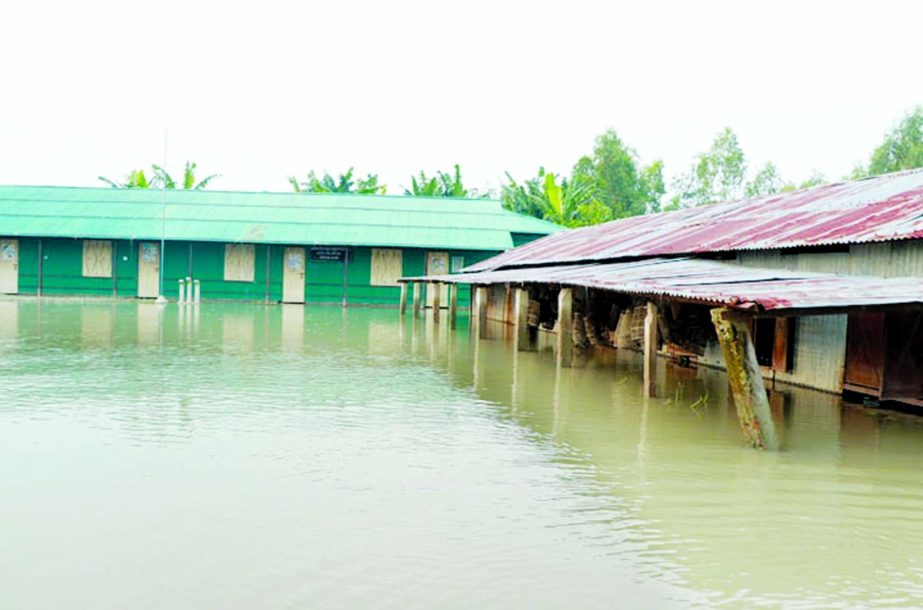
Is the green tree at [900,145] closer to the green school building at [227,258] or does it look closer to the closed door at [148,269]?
the green school building at [227,258]

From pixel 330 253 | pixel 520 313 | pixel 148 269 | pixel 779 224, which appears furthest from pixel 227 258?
pixel 779 224

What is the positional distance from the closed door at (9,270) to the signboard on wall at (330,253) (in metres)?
10.2

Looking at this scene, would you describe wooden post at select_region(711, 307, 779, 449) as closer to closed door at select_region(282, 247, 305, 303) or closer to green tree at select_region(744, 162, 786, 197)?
closed door at select_region(282, 247, 305, 303)

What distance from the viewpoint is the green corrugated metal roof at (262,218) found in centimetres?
3083

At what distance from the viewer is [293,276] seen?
32.2 m

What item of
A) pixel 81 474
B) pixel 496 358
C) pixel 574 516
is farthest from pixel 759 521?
pixel 496 358

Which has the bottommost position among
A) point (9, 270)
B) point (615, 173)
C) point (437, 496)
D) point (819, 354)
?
point (437, 496)

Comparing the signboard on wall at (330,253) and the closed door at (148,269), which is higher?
the signboard on wall at (330,253)

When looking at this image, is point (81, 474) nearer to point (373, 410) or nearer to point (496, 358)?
point (373, 410)

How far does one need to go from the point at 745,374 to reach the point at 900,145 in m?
50.6

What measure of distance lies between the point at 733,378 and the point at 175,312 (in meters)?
20.3

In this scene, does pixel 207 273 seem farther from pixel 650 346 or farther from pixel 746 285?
pixel 746 285

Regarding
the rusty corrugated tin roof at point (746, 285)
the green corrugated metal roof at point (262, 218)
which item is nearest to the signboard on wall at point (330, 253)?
the green corrugated metal roof at point (262, 218)

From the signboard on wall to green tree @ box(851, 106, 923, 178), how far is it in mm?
34243
